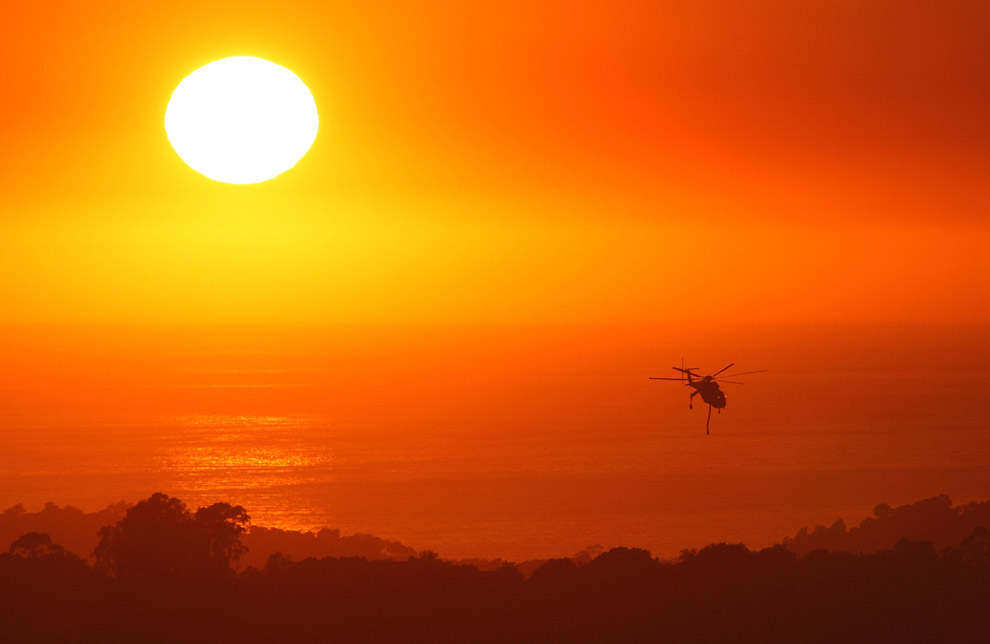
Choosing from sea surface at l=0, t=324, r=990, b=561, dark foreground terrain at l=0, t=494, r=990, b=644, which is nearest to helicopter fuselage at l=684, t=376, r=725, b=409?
dark foreground terrain at l=0, t=494, r=990, b=644

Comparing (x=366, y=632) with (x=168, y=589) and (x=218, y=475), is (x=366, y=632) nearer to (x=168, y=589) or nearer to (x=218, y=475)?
(x=168, y=589)

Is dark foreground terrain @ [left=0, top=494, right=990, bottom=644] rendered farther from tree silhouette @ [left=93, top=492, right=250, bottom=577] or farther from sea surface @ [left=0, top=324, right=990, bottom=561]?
sea surface @ [left=0, top=324, right=990, bottom=561]

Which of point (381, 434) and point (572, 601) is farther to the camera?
point (381, 434)

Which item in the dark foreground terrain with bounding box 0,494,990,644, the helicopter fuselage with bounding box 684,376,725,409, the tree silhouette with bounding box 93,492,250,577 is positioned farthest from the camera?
the helicopter fuselage with bounding box 684,376,725,409

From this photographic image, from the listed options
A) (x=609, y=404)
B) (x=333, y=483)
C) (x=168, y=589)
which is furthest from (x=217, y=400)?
(x=168, y=589)

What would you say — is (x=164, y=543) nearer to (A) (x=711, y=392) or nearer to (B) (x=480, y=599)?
(B) (x=480, y=599)

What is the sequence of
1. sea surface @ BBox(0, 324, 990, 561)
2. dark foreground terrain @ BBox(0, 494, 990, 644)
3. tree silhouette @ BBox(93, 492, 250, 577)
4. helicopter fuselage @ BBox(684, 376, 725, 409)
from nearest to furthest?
dark foreground terrain @ BBox(0, 494, 990, 644) < tree silhouette @ BBox(93, 492, 250, 577) < helicopter fuselage @ BBox(684, 376, 725, 409) < sea surface @ BBox(0, 324, 990, 561)

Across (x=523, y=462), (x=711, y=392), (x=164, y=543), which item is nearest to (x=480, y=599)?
(x=164, y=543)

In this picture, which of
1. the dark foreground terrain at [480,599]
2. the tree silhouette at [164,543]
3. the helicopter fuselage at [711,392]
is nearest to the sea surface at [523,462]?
the helicopter fuselage at [711,392]
